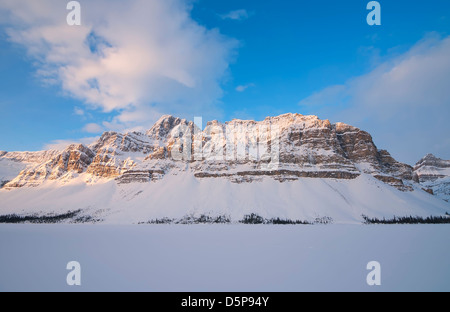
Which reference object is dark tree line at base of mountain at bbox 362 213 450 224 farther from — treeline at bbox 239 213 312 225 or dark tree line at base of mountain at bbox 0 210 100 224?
dark tree line at base of mountain at bbox 0 210 100 224

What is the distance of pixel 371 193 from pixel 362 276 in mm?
168681

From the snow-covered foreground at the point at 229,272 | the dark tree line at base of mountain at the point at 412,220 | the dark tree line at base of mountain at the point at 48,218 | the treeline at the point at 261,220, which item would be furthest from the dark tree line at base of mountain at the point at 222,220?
the snow-covered foreground at the point at 229,272

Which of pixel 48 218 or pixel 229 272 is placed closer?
pixel 229 272

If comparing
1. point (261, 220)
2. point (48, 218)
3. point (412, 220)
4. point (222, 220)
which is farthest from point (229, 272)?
point (48, 218)

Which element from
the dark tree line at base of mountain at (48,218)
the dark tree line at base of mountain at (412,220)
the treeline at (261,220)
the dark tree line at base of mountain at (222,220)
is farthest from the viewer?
the dark tree line at base of mountain at (48,218)

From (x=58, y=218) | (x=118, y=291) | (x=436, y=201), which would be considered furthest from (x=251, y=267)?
(x=436, y=201)

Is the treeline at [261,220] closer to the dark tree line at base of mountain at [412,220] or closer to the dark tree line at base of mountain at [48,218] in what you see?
the dark tree line at base of mountain at [412,220]

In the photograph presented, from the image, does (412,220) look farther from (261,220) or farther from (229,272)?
(229,272)

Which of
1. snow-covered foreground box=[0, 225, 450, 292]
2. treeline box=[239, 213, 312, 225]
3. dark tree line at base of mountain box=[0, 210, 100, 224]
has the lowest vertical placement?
dark tree line at base of mountain box=[0, 210, 100, 224]

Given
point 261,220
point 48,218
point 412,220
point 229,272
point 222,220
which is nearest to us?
point 229,272

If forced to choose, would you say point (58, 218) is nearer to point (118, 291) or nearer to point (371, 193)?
point (118, 291)

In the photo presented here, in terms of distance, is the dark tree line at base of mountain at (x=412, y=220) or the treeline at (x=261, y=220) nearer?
the dark tree line at base of mountain at (x=412, y=220)

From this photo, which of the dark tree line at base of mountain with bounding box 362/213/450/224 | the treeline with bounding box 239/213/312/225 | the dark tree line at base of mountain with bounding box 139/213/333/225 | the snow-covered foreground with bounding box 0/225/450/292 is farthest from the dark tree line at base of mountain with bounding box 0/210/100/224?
the dark tree line at base of mountain with bounding box 362/213/450/224
